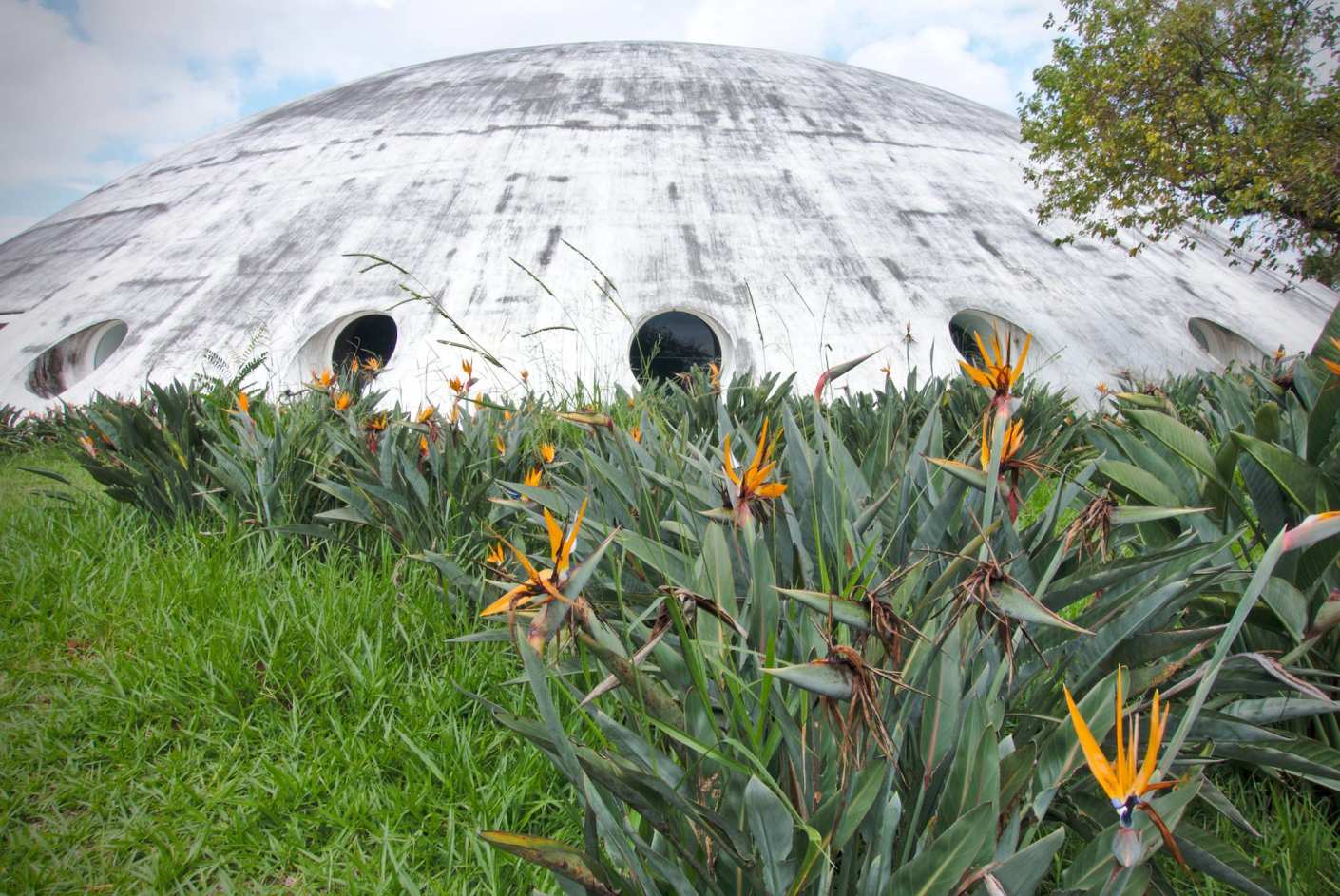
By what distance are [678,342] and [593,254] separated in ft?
4.66

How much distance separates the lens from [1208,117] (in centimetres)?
756

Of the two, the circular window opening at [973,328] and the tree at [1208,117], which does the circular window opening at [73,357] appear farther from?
the tree at [1208,117]

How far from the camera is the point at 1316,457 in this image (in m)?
1.72

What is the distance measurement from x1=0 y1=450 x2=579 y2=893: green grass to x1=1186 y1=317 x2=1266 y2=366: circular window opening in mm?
10232

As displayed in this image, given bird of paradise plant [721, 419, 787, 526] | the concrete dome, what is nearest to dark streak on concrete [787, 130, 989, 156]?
the concrete dome

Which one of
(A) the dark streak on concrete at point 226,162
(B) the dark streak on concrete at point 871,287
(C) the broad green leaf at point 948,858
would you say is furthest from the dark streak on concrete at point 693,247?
(C) the broad green leaf at point 948,858

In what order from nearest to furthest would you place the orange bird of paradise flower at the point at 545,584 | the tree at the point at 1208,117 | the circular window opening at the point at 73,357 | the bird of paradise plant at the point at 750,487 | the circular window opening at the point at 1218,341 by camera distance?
the orange bird of paradise flower at the point at 545,584
the bird of paradise plant at the point at 750,487
the tree at the point at 1208,117
the circular window opening at the point at 73,357
the circular window opening at the point at 1218,341

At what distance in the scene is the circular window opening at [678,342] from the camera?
28.1 feet

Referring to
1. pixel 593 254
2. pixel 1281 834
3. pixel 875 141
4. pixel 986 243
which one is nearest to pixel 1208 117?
pixel 986 243

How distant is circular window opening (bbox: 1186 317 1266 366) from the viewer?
930 centimetres

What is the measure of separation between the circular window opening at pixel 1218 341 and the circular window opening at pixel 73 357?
13158mm

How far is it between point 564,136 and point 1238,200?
26.3ft

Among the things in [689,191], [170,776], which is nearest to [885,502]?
[170,776]

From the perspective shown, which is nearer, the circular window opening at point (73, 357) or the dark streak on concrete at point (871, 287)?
the dark streak on concrete at point (871, 287)
